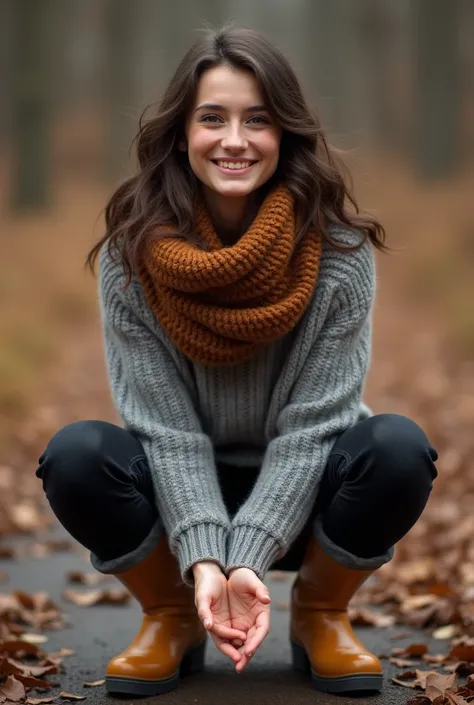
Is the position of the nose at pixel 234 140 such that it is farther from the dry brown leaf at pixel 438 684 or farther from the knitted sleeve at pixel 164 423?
the dry brown leaf at pixel 438 684

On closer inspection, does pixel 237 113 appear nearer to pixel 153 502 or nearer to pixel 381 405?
pixel 153 502

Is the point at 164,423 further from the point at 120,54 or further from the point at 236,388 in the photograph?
the point at 120,54

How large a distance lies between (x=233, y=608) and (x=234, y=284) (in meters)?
0.71

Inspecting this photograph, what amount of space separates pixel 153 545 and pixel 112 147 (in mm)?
15803

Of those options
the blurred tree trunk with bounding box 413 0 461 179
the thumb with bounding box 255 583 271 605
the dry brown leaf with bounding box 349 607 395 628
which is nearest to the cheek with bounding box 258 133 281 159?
the thumb with bounding box 255 583 271 605

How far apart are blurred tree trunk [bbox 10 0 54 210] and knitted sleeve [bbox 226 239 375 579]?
9.77 meters

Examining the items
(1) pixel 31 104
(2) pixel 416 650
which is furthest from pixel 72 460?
(1) pixel 31 104

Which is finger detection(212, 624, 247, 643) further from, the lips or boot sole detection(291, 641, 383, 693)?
the lips

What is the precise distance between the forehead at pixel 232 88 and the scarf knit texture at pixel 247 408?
36 centimetres

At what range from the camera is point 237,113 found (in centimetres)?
247

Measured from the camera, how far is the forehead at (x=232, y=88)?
96.9 inches

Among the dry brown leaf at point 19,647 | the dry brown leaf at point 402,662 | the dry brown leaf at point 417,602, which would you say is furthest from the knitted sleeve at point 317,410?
the dry brown leaf at point 417,602

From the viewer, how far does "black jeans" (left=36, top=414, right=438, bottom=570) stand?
2332mm

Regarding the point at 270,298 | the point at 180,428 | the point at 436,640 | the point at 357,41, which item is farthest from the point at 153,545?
the point at 357,41
